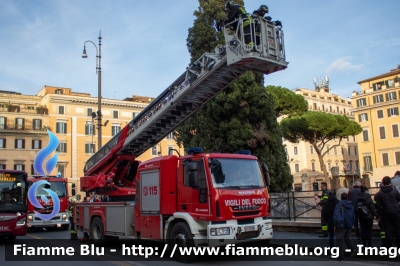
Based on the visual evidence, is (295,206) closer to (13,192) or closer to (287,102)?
(13,192)

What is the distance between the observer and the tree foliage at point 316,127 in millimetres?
41688

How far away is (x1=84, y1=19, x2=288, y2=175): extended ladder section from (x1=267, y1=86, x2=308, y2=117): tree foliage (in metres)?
26.3

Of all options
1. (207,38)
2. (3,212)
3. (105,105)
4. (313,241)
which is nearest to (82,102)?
(105,105)

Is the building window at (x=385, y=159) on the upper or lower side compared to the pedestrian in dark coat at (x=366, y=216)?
upper

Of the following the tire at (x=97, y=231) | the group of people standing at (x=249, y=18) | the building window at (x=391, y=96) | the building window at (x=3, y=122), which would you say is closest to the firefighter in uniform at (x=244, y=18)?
the group of people standing at (x=249, y=18)

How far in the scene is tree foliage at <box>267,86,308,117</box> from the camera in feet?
126

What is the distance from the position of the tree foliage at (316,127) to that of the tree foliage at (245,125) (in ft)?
68.6

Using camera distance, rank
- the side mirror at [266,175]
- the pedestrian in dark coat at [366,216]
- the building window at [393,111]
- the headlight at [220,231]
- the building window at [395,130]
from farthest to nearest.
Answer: the building window at [393,111] → the building window at [395,130] → the side mirror at [266,175] → the pedestrian in dark coat at [366,216] → the headlight at [220,231]

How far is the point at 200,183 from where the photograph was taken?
8.87m

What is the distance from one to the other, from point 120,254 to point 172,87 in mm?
4926

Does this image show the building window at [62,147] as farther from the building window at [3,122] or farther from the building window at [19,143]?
the building window at [3,122]

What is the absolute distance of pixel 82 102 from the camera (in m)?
57.1

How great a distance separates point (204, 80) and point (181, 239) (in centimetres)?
423

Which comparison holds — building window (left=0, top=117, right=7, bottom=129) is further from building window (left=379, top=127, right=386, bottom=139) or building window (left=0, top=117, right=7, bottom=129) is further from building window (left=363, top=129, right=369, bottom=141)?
building window (left=379, top=127, right=386, bottom=139)
